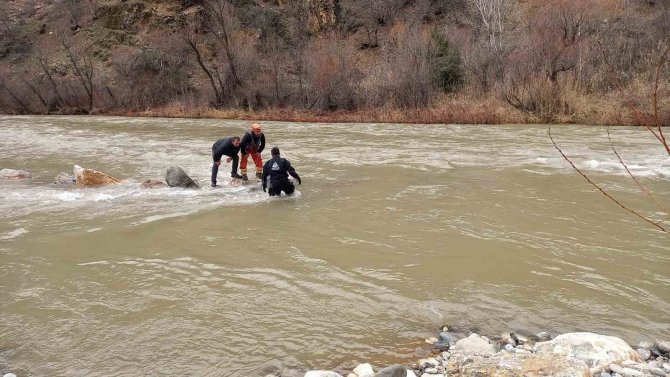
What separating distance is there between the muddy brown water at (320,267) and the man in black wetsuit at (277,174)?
316 millimetres

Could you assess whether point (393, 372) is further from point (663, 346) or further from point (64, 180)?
point (64, 180)

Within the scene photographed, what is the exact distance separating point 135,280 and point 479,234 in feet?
17.8

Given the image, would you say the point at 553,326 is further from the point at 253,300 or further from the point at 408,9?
the point at 408,9

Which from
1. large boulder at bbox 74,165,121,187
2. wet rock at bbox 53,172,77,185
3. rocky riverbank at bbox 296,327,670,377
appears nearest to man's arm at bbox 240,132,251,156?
large boulder at bbox 74,165,121,187

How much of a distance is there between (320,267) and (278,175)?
4058 millimetres

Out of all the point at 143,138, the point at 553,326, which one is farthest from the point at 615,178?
the point at 143,138

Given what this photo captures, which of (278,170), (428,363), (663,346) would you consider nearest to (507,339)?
(428,363)

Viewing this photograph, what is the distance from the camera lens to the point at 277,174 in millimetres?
10805

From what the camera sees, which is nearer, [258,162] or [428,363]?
[428,363]

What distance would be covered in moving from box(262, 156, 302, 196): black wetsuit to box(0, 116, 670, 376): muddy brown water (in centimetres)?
31

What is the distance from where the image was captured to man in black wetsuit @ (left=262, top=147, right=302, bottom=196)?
1070cm

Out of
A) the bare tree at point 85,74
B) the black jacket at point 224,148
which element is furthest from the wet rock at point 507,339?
the bare tree at point 85,74

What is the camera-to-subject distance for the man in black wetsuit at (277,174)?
10.7 m

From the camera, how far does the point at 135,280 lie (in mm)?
6812
